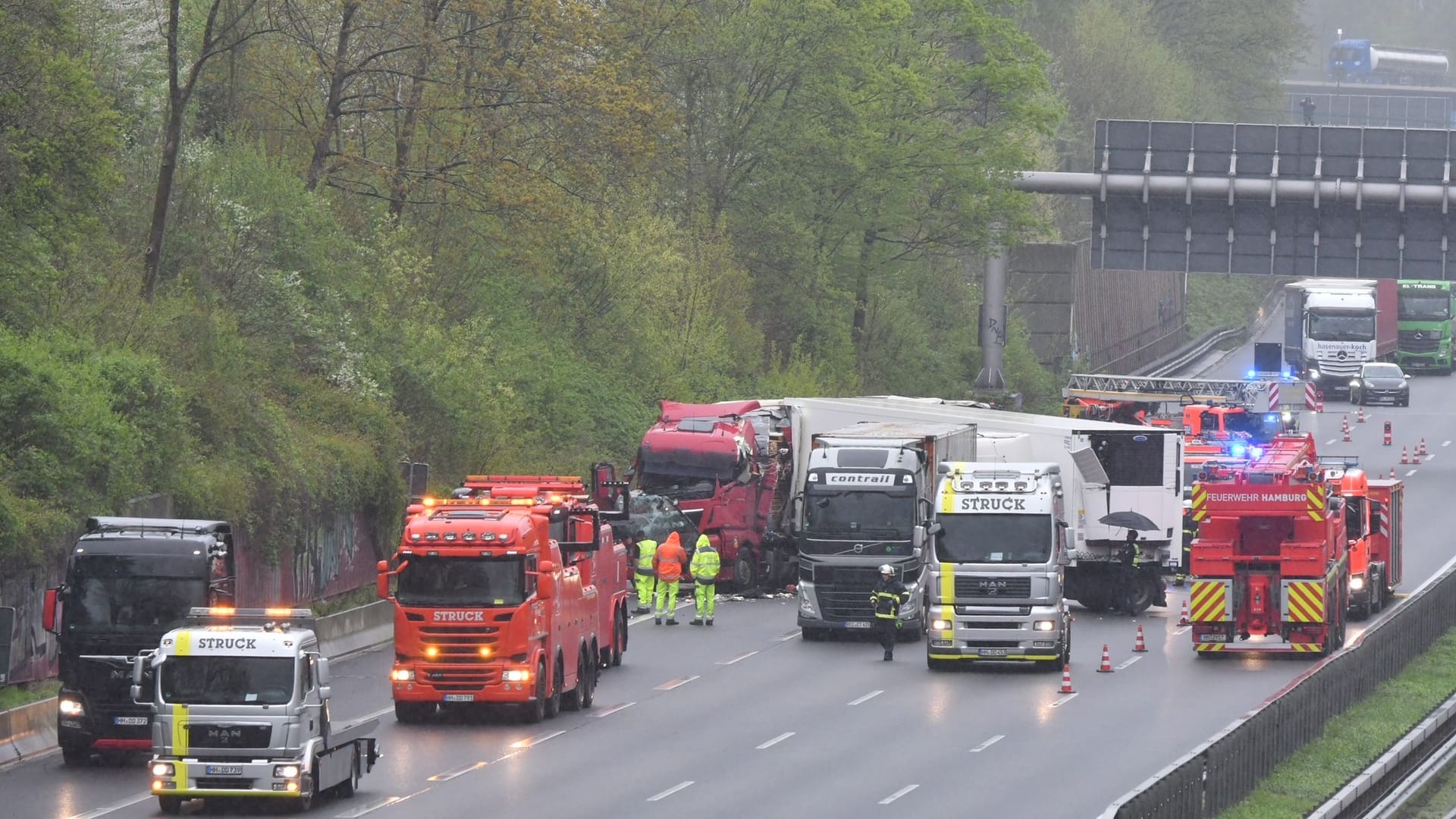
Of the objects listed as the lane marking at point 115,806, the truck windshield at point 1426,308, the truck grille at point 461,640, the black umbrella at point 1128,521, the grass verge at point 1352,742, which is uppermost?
the truck windshield at point 1426,308

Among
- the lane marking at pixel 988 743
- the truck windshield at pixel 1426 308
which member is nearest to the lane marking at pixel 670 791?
the lane marking at pixel 988 743

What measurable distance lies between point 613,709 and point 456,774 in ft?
18.2

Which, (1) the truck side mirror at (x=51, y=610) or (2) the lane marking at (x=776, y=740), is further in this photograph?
(2) the lane marking at (x=776, y=740)

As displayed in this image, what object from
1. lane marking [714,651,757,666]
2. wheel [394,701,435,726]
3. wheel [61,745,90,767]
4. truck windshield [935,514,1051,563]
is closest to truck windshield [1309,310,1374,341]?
lane marking [714,651,757,666]

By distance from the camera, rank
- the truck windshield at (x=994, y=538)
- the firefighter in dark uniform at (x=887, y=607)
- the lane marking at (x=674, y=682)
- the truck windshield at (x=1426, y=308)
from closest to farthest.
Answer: the lane marking at (x=674, y=682) < the truck windshield at (x=994, y=538) < the firefighter in dark uniform at (x=887, y=607) < the truck windshield at (x=1426, y=308)

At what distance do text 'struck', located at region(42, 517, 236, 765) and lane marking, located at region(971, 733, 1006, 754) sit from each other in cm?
869

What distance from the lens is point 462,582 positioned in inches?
1048

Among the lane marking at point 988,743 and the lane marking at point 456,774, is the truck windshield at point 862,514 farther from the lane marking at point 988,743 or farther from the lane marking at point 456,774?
the lane marking at point 456,774

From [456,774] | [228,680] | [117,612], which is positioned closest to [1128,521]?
[456,774]

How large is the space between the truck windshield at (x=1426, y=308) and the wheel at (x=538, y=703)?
241ft

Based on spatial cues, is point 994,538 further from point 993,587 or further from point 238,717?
point 238,717

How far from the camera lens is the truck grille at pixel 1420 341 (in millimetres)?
95688

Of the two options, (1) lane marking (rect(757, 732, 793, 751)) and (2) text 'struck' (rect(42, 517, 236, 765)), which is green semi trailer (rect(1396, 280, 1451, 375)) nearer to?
(1) lane marking (rect(757, 732, 793, 751))

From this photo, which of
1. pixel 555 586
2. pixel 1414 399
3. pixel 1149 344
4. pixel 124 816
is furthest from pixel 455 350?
pixel 1149 344
